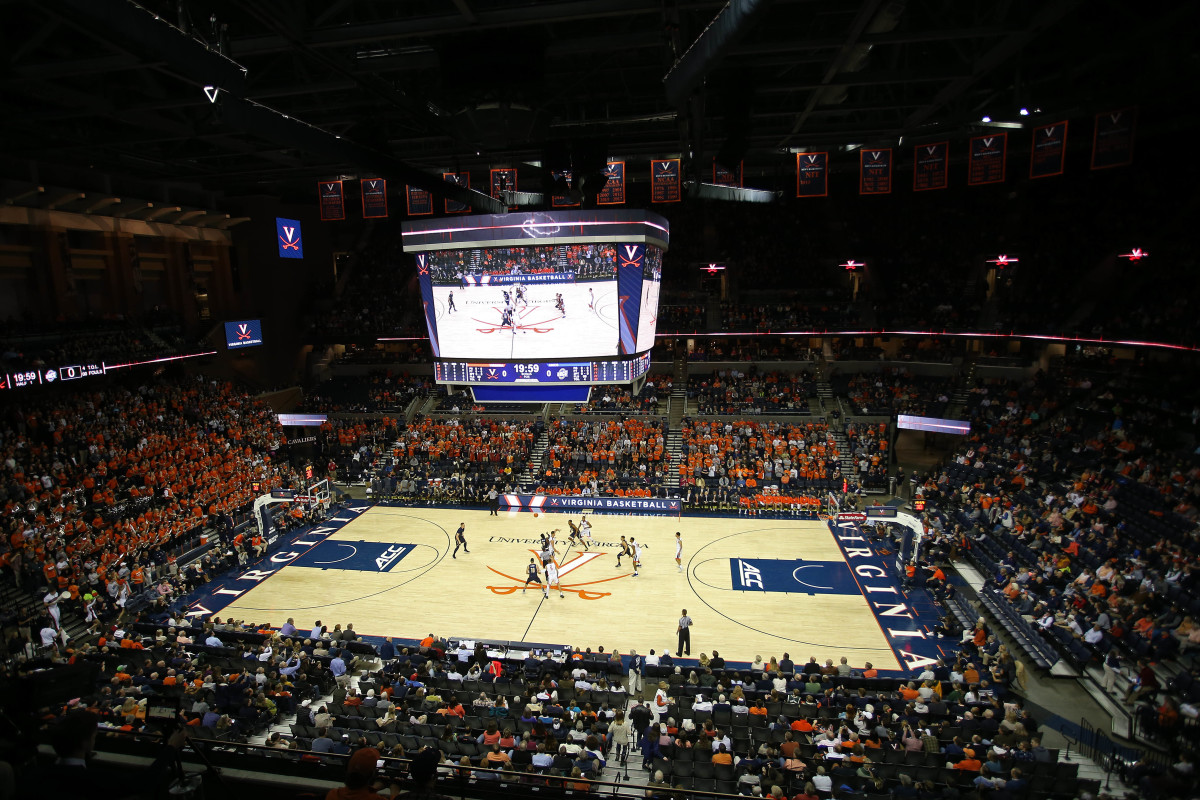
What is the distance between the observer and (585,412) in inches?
1319

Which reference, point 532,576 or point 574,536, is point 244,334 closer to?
point 574,536

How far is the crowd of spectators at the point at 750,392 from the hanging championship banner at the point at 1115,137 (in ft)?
56.4

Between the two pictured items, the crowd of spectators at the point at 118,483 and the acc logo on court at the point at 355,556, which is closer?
the crowd of spectators at the point at 118,483

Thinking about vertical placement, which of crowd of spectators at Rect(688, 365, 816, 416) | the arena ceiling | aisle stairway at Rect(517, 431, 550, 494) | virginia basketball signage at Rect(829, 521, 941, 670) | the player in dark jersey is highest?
the arena ceiling

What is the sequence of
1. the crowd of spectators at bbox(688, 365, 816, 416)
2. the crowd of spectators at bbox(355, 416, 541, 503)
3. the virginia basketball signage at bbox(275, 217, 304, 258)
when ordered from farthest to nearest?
the crowd of spectators at bbox(688, 365, 816, 416) → the crowd of spectators at bbox(355, 416, 541, 503) → the virginia basketball signage at bbox(275, 217, 304, 258)

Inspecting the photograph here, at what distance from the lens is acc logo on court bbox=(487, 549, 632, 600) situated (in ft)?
63.6

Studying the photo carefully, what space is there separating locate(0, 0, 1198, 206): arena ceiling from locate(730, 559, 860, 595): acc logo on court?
12.5 metres

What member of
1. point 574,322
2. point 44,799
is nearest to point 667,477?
point 574,322

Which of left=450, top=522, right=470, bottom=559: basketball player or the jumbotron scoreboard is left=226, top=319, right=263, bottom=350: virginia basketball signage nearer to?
left=450, top=522, right=470, bottom=559: basketball player

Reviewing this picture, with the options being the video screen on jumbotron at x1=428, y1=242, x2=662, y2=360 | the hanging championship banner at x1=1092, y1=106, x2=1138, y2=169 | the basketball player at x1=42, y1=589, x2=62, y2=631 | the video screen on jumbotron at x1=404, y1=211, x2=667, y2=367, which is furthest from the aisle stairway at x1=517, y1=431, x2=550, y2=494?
the hanging championship banner at x1=1092, y1=106, x2=1138, y2=169

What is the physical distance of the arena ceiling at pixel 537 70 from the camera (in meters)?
11.8

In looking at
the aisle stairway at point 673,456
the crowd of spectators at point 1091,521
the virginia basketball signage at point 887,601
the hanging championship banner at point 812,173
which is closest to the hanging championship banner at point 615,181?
the hanging championship banner at point 812,173

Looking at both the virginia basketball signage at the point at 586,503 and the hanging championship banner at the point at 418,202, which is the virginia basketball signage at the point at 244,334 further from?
the hanging championship banner at the point at 418,202

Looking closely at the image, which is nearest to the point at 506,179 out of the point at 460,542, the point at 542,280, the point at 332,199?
the point at 332,199
